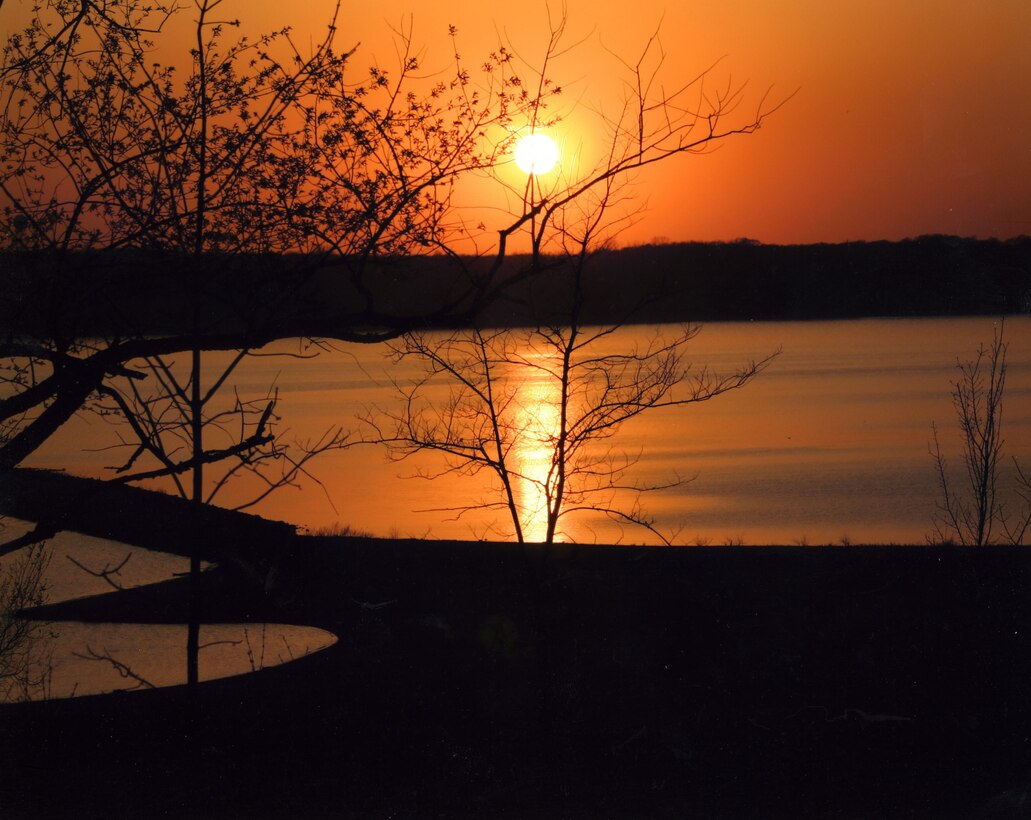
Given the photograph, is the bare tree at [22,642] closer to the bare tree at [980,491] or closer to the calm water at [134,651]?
the calm water at [134,651]

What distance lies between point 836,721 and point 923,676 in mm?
1216

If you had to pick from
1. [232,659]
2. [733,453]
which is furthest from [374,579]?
[733,453]

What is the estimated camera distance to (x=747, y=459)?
2981 centimetres

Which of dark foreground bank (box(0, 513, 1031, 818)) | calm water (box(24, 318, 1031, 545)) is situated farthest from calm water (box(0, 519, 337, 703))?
calm water (box(24, 318, 1031, 545))

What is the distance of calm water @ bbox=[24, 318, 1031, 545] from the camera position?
20469 millimetres

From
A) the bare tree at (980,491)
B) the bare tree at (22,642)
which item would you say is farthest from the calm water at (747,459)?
the bare tree at (22,642)

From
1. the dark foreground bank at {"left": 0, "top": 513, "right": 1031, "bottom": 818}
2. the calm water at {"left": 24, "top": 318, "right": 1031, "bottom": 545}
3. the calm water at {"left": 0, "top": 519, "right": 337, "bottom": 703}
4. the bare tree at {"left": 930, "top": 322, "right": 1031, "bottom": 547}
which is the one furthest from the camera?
the calm water at {"left": 24, "top": 318, "right": 1031, "bottom": 545}

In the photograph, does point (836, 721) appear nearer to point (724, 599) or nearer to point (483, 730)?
point (724, 599)

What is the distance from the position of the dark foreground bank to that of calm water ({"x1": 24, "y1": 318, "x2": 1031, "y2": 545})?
2536 mm

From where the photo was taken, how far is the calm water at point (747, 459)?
806 inches

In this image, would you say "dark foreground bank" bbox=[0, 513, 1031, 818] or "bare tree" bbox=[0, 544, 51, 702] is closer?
"dark foreground bank" bbox=[0, 513, 1031, 818]

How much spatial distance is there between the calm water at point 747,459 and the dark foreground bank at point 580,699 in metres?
2.54

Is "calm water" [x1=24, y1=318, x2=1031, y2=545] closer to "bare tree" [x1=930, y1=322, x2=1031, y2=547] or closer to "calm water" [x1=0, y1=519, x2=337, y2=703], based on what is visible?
"bare tree" [x1=930, y1=322, x2=1031, y2=547]

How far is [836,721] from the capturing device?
8.64 metres
